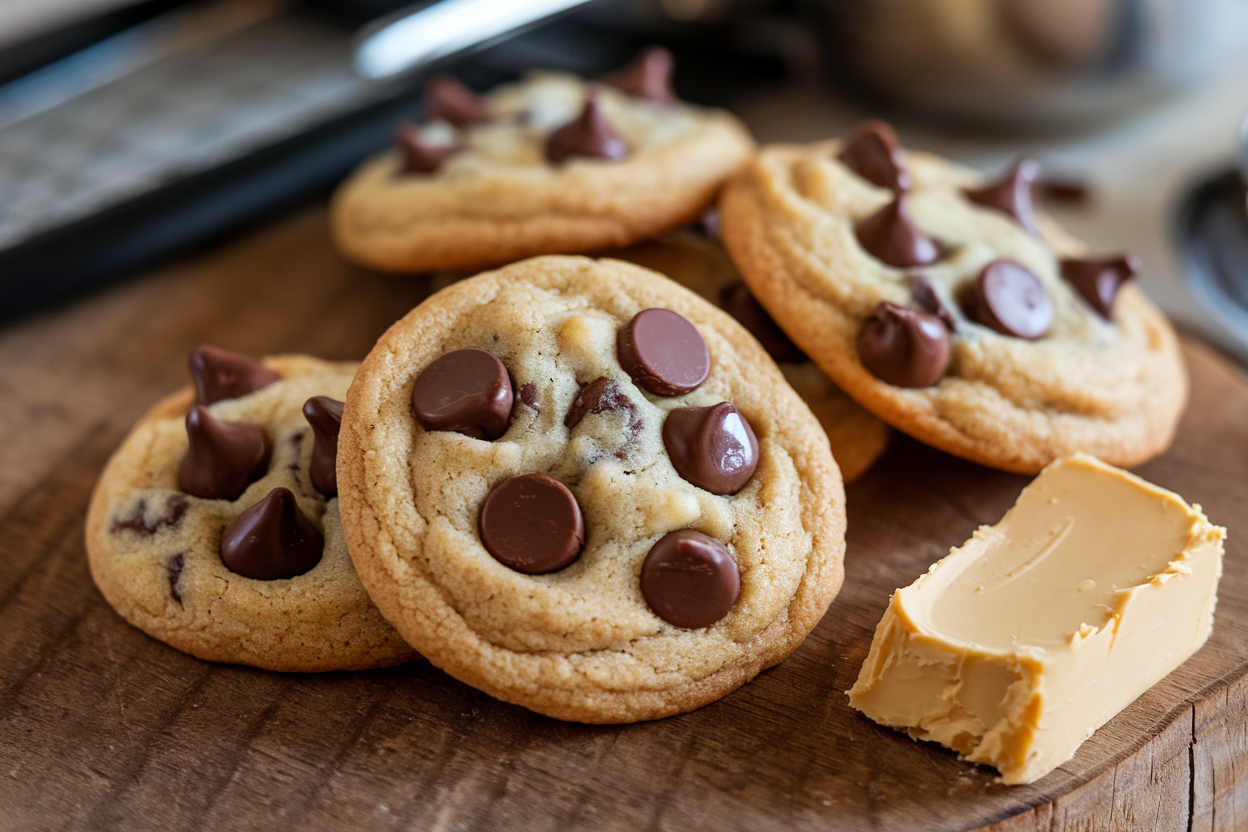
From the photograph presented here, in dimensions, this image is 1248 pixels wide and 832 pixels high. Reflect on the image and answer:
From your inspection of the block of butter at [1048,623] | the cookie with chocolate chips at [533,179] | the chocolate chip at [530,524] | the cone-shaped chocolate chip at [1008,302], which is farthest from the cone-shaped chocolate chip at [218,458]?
the cone-shaped chocolate chip at [1008,302]

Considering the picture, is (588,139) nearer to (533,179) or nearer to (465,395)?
(533,179)

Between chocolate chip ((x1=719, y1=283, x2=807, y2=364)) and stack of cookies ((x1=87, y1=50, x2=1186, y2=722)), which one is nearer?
stack of cookies ((x1=87, y1=50, x2=1186, y2=722))

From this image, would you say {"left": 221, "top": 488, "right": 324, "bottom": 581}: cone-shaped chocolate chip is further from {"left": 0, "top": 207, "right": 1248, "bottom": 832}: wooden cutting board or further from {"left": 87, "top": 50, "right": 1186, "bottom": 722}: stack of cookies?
{"left": 0, "top": 207, "right": 1248, "bottom": 832}: wooden cutting board

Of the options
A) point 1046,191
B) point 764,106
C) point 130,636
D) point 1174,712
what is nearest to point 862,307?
point 1174,712

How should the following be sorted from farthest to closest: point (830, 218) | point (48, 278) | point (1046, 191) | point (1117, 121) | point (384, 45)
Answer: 1. point (1117, 121)
2. point (1046, 191)
3. point (384, 45)
4. point (48, 278)
5. point (830, 218)

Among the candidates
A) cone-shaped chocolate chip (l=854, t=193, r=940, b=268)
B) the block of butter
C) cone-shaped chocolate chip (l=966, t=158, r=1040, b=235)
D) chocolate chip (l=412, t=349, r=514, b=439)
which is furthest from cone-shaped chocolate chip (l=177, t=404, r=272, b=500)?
cone-shaped chocolate chip (l=966, t=158, r=1040, b=235)

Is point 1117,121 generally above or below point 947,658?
below

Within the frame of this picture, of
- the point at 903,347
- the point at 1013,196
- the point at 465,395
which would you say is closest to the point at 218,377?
the point at 465,395

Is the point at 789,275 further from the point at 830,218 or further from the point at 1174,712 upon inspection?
the point at 1174,712
